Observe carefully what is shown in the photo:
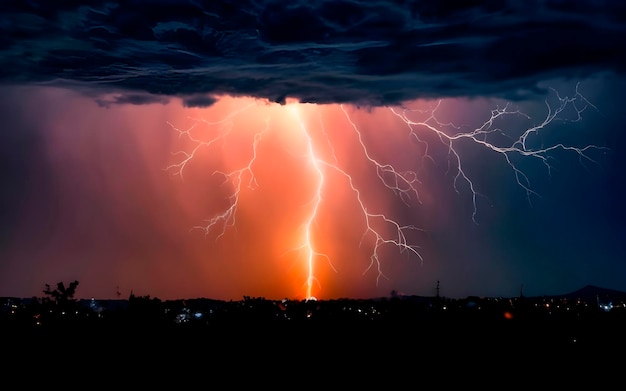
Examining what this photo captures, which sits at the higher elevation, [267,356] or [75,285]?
[75,285]

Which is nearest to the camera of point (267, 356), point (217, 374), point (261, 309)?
point (217, 374)

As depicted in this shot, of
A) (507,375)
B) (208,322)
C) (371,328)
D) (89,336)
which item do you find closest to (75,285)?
(208,322)

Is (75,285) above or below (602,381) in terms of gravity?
above

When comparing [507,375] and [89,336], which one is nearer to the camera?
[507,375]

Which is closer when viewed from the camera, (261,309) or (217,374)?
(217,374)

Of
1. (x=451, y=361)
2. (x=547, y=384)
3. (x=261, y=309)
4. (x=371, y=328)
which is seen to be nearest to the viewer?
(x=547, y=384)

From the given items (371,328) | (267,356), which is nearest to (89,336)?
(267,356)

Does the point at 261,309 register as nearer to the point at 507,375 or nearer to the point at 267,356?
the point at 267,356

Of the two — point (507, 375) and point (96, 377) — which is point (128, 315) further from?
point (507, 375)

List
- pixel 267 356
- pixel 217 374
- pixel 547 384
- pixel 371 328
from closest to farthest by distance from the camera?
pixel 547 384, pixel 217 374, pixel 267 356, pixel 371 328
